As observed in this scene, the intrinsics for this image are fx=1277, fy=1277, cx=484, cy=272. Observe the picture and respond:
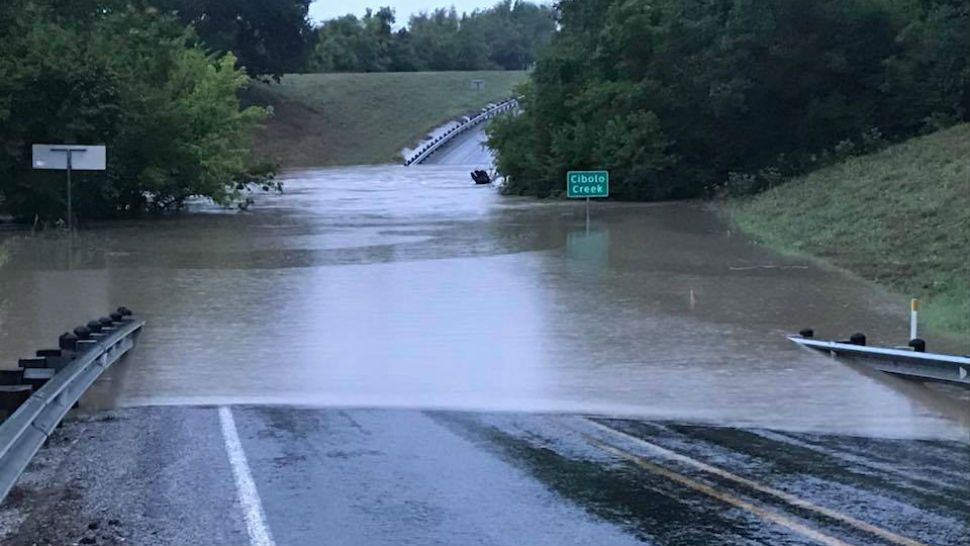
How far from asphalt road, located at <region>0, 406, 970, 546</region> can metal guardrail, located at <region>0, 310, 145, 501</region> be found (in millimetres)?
335

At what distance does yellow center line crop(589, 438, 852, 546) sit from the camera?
7.21 m

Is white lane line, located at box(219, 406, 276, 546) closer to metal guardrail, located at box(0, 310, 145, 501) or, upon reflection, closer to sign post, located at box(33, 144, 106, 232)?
metal guardrail, located at box(0, 310, 145, 501)

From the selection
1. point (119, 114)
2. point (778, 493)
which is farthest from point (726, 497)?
point (119, 114)

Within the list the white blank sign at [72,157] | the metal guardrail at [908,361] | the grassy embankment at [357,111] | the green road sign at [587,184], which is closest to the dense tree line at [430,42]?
the grassy embankment at [357,111]

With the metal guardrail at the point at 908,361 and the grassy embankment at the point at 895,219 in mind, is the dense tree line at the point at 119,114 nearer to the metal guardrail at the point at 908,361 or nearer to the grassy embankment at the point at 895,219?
the grassy embankment at the point at 895,219

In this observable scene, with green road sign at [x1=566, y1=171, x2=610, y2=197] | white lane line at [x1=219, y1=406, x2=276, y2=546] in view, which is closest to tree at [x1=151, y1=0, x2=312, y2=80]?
green road sign at [x1=566, y1=171, x2=610, y2=197]

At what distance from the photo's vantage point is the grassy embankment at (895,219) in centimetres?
2131

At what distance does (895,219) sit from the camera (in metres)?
27.7

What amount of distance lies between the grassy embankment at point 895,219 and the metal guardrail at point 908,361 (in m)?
2.70

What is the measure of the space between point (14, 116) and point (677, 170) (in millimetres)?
22981

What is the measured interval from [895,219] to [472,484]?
2123cm

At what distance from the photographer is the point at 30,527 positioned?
729 centimetres

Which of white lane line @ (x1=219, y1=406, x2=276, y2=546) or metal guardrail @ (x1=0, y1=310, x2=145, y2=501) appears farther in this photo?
metal guardrail @ (x1=0, y1=310, x2=145, y2=501)

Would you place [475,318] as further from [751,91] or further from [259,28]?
[259,28]
